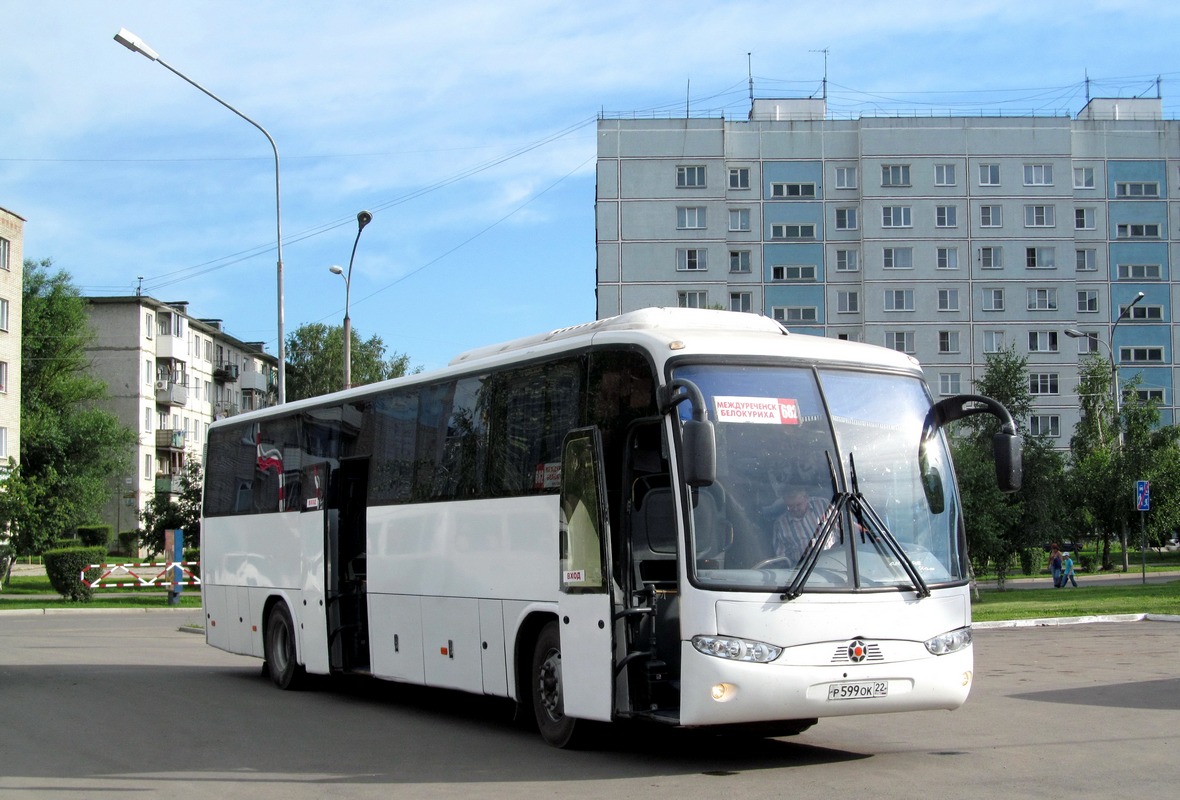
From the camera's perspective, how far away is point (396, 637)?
13883 mm

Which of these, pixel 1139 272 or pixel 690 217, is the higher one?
pixel 690 217

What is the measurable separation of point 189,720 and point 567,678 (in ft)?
15.9

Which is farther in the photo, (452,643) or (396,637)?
(396,637)

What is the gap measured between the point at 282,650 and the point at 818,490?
30.8 ft

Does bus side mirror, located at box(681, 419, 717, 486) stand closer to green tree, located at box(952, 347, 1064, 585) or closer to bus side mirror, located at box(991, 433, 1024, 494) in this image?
bus side mirror, located at box(991, 433, 1024, 494)

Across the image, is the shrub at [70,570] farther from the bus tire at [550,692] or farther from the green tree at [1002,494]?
the bus tire at [550,692]

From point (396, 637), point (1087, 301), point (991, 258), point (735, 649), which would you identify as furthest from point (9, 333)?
point (1087, 301)

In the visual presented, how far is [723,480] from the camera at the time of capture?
959cm

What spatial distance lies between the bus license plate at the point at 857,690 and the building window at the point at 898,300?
76887 mm

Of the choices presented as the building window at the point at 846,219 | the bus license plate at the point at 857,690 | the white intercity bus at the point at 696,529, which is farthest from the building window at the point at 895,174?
the bus license plate at the point at 857,690

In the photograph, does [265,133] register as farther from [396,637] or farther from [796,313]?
[796,313]

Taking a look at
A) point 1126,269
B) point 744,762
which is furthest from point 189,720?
point 1126,269

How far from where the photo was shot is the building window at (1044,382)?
279 ft

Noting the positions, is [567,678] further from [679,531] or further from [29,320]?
[29,320]
